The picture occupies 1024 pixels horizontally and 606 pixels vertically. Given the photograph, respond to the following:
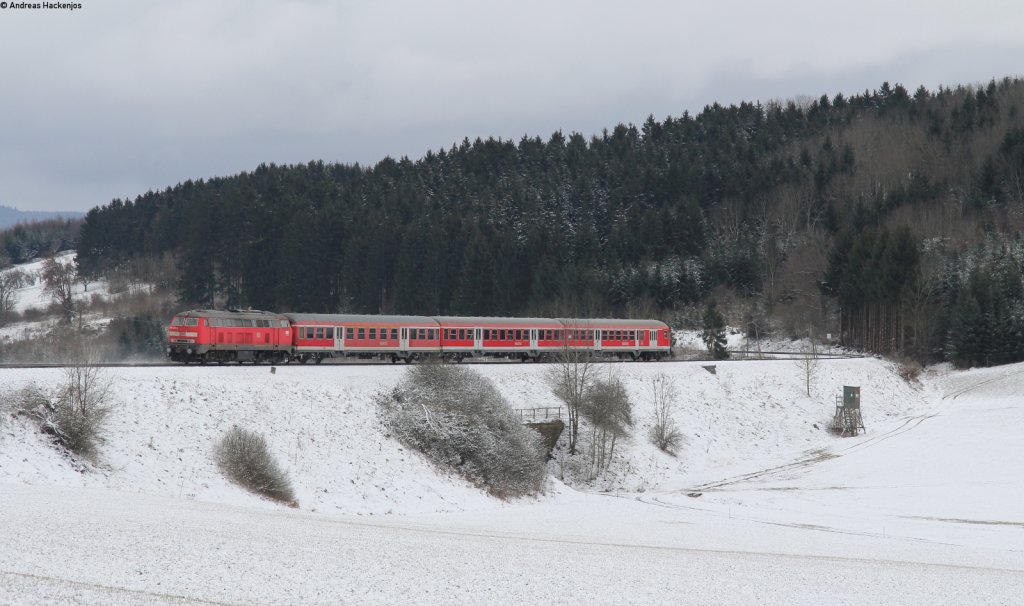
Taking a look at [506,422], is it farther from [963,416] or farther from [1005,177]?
[1005,177]

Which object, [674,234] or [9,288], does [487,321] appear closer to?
[674,234]

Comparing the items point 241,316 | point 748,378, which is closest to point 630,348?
point 748,378

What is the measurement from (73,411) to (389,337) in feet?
79.4

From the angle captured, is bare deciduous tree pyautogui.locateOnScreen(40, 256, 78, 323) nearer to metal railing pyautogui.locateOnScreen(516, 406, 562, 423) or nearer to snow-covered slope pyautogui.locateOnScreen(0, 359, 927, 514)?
snow-covered slope pyautogui.locateOnScreen(0, 359, 927, 514)

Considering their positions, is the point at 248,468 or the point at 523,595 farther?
the point at 248,468

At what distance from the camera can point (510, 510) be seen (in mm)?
35219

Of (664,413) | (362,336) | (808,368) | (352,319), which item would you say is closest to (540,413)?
(664,413)

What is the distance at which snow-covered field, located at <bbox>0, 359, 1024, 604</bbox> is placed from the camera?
55.5 ft

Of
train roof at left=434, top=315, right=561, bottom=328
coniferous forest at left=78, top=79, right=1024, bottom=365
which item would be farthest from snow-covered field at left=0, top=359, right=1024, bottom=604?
coniferous forest at left=78, top=79, right=1024, bottom=365

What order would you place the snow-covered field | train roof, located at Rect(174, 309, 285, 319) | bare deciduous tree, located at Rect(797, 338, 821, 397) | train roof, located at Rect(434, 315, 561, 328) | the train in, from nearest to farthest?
1. the snow-covered field
2. train roof, located at Rect(174, 309, 285, 319)
3. the train
4. train roof, located at Rect(434, 315, 561, 328)
5. bare deciduous tree, located at Rect(797, 338, 821, 397)

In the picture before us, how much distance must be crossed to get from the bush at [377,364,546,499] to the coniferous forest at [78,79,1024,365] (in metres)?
56.2

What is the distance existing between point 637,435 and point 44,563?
127ft

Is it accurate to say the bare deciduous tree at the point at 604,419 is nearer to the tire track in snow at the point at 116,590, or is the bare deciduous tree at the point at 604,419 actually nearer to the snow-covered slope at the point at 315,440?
the snow-covered slope at the point at 315,440

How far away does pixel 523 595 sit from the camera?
16.8 metres
